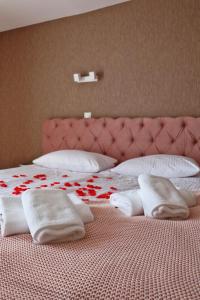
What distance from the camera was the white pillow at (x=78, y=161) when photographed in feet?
9.50

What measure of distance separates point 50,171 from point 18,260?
200 centimetres

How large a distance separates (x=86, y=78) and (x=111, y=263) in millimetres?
2694

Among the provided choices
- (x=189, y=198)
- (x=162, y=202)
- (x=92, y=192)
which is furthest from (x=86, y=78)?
(x=162, y=202)

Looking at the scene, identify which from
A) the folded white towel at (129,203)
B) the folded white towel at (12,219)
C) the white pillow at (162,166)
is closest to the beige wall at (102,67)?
the white pillow at (162,166)

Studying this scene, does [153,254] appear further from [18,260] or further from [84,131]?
[84,131]

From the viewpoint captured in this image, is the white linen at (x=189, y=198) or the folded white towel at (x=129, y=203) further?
the white linen at (x=189, y=198)

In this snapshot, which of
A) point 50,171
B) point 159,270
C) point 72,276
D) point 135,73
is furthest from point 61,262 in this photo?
point 135,73

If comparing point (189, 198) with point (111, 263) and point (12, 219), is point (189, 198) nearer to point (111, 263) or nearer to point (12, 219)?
point (111, 263)

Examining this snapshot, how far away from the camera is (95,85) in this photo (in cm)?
345

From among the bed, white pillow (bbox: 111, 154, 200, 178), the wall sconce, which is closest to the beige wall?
the wall sconce

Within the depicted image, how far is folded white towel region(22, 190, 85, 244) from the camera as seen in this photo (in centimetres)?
111

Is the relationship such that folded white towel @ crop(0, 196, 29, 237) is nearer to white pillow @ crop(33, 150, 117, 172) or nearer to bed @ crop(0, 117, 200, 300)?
bed @ crop(0, 117, 200, 300)

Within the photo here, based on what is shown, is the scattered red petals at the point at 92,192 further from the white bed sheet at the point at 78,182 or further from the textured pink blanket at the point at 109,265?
the textured pink blanket at the point at 109,265

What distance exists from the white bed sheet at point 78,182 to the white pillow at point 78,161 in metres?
0.07
